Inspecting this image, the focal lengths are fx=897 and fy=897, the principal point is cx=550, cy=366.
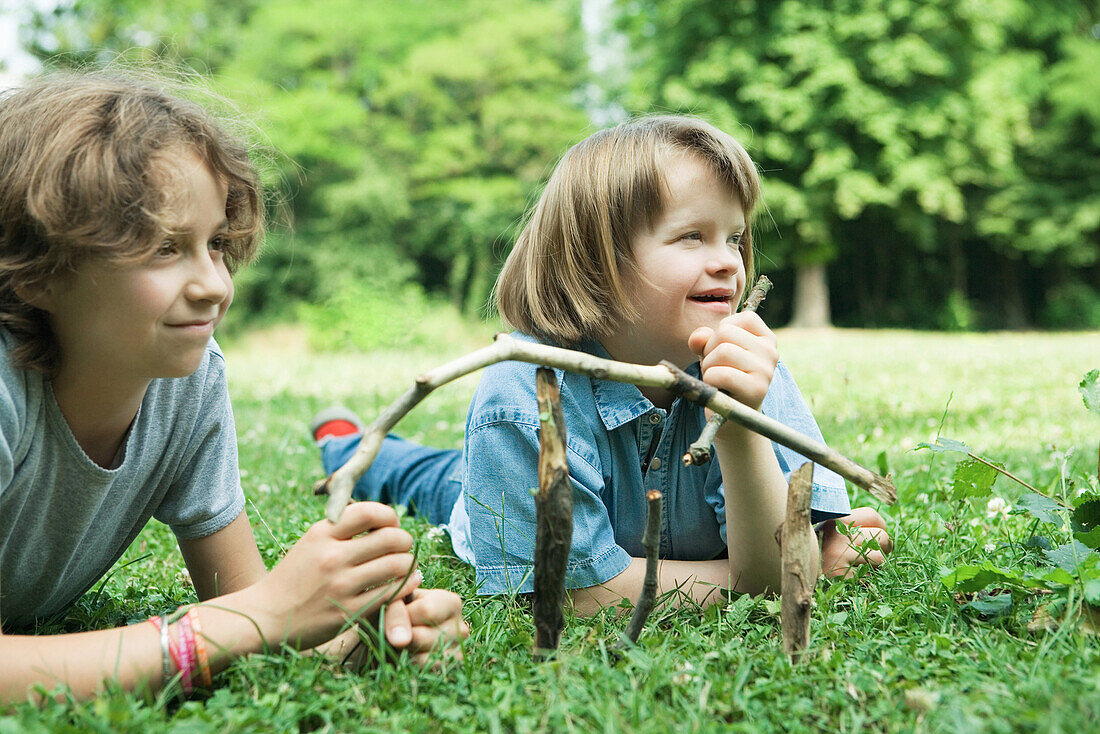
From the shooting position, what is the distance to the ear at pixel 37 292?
1.66 meters

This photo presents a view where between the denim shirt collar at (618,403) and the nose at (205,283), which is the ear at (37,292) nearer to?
the nose at (205,283)

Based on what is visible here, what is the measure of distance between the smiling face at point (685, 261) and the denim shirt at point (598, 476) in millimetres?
196

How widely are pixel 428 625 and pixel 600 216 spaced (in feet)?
3.86

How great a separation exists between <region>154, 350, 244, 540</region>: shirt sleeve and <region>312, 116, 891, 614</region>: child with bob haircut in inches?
24.5

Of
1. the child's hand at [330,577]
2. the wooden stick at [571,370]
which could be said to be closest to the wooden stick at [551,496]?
the wooden stick at [571,370]

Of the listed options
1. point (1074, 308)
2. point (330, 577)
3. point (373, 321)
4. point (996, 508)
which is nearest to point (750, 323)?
point (330, 577)

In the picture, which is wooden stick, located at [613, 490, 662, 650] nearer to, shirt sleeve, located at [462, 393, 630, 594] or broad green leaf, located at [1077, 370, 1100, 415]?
shirt sleeve, located at [462, 393, 630, 594]

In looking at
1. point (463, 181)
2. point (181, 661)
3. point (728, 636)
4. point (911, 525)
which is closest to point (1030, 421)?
point (911, 525)

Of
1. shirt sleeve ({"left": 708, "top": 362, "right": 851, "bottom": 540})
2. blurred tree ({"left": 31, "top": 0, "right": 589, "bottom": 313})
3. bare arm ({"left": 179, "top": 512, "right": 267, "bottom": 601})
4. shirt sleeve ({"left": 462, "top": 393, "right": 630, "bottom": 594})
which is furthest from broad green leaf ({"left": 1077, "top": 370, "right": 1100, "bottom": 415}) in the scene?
blurred tree ({"left": 31, "top": 0, "right": 589, "bottom": 313})

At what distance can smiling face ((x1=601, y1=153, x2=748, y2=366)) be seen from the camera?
2318 millimetres

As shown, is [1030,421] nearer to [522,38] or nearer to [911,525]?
[911,525]

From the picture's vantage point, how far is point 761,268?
16.1m

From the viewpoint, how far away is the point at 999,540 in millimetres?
2566

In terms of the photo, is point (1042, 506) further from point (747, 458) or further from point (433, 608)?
point (433, 608)
